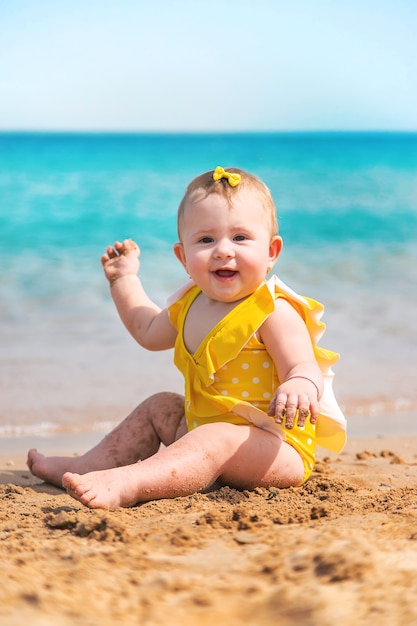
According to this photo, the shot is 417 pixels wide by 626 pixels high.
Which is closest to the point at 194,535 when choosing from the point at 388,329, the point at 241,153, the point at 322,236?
the point at 388,329

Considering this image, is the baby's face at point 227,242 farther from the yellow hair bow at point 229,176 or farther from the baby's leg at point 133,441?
the baby's leg at point 133,441

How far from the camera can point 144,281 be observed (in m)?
8.14

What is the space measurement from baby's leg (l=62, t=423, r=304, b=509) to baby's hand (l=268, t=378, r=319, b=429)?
0.22 meters

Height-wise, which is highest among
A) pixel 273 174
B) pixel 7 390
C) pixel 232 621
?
pixel 273 174

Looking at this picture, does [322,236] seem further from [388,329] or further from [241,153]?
[241,153]

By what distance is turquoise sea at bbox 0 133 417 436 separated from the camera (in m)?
4.54

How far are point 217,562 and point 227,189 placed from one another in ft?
4.55

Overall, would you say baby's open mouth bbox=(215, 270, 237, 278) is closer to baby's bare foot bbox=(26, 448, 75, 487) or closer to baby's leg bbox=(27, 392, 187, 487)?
baby's leg bbox=(27, 392, 187, 487)

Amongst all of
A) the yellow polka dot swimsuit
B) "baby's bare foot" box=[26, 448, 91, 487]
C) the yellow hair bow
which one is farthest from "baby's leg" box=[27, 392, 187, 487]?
the yellow hair bow

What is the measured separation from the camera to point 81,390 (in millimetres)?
4547

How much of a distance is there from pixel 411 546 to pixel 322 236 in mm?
10334

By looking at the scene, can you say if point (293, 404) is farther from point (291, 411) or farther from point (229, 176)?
point (229, 176)

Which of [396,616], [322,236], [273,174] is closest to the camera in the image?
[396,616]

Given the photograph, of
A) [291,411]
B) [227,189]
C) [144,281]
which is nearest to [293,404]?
[291,411]
